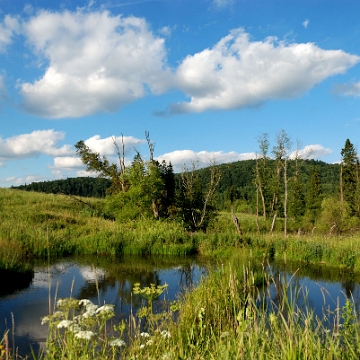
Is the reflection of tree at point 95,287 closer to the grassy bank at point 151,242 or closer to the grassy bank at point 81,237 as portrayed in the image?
the grassy bank at point 81,237

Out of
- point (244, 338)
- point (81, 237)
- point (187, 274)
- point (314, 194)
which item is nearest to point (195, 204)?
point (81, 237)

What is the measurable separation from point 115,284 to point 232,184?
101 metres

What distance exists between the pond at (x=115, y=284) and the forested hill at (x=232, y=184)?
175 ft

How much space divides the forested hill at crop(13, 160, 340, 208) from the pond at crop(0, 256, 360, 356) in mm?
53485

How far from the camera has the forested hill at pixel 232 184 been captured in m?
81.9


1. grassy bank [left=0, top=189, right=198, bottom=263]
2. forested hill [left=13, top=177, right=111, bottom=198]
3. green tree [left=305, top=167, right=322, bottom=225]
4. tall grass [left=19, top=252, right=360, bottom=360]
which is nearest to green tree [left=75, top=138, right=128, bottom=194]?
grassy bank [left=0, top=189, right=198, bottom=263]

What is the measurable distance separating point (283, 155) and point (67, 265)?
25.8 metres

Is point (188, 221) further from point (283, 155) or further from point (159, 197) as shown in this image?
point (283, 155)

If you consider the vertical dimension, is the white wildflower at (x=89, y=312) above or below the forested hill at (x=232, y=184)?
below

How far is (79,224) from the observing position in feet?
78.0

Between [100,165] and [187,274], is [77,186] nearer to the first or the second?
[100,165]

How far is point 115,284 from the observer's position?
39.2 ft

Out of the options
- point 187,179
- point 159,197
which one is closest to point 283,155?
point 187,179

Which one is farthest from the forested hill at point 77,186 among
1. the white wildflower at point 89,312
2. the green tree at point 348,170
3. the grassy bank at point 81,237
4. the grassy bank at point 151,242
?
the white wildflower at point 89,312
